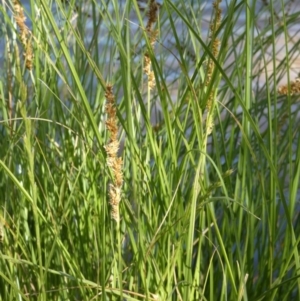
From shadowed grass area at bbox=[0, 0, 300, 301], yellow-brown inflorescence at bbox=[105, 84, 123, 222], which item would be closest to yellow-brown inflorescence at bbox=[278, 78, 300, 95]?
shadowed grass area at bbox=[0, 0, 300, 301]

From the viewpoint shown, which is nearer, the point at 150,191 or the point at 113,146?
the point at 113,146

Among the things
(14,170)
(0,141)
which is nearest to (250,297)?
(14,170)

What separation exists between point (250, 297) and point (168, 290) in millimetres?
204

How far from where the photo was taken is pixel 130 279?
975 millimetres

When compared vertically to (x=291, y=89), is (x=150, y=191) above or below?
below

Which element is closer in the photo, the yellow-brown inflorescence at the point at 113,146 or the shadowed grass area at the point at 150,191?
the yellow-brown inflorescence at the point at 113,146

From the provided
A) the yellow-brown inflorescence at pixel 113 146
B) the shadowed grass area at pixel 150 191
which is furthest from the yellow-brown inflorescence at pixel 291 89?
the yellow-brown inflorescence at pixel 113 146

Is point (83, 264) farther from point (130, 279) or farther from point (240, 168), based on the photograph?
point (240, 168)

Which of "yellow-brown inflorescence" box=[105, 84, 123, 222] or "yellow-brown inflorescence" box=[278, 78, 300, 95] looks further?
"yellow-brown inflorescence" box=[278, 78, 300, 95]

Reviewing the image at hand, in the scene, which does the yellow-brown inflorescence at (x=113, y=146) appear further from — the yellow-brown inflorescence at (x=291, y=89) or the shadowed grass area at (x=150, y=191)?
the yellow-brown inflorescence at (x=291, y=89)

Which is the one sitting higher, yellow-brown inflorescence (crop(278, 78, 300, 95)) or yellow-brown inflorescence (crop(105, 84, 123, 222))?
yellow-brown inflorescence (crop(278, 78, 300, 95))

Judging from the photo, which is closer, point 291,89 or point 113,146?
point 113,146

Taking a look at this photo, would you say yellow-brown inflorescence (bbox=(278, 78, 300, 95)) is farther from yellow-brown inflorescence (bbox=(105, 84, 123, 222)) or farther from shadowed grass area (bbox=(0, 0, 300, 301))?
yellow-brown inflorescence (bbox=(105, 84, 123, 222))

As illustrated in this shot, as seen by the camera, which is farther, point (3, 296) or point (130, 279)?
point (3, 296)
